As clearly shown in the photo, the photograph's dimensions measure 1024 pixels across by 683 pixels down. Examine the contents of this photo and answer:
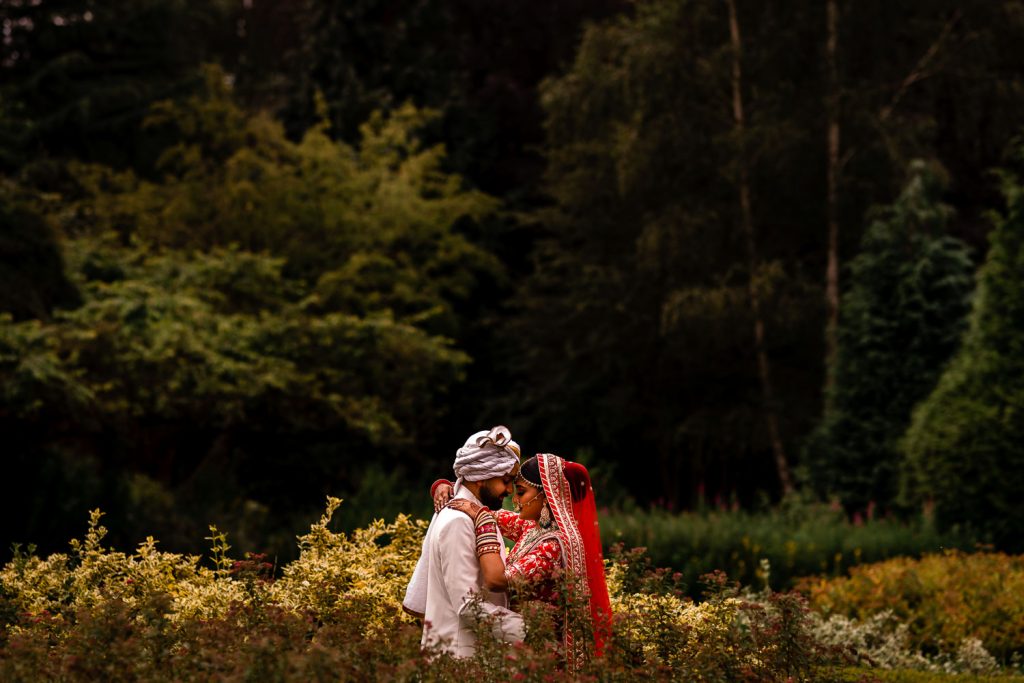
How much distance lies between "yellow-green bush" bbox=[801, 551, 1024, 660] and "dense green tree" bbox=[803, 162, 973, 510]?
5.58 m

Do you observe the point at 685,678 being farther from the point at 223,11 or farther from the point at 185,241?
the point at 223,11

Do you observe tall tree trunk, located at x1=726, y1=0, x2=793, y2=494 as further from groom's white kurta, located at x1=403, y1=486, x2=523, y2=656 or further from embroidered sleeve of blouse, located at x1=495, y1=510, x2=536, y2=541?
groom's white kurta, located at x1=403, y1=486, x2=523, y2=656

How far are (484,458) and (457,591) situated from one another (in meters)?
0.54

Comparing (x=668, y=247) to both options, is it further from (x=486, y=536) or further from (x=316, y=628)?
(x=486, y=536)

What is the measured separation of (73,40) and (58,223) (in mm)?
7809

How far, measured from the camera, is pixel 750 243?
1869 cm

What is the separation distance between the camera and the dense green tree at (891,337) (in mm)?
15680

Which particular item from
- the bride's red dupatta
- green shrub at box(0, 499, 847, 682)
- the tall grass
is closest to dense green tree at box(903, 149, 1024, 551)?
the tall grass

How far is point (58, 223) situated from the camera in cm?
1603

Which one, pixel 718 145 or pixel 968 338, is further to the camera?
pixel 718 145

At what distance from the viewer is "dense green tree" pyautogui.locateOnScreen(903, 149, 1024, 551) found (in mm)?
11602

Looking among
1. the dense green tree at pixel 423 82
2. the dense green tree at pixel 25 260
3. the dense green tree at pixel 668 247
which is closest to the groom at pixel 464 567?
the dense green tree at pixel 25 260

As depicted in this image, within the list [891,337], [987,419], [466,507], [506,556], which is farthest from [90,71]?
[466,507]

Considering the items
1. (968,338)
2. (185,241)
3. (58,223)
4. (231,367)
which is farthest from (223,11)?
(968,338)
